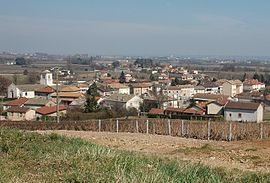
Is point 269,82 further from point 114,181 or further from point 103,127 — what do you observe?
point 114,181

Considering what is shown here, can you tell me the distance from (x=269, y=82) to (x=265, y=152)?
9658 centimetres

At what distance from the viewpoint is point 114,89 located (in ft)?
263

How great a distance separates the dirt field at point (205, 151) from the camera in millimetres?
13101

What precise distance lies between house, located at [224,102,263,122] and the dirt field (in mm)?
28257

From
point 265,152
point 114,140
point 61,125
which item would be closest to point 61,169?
point 265,152

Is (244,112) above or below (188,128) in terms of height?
below

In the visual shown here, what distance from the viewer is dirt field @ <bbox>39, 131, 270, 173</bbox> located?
13101mm

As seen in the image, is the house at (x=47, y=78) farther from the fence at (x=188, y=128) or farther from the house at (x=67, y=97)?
the fence at (x=188, y=128)

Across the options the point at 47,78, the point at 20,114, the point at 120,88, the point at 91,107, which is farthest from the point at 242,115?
the point at 47,78

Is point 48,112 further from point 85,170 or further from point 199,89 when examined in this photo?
point 199,89

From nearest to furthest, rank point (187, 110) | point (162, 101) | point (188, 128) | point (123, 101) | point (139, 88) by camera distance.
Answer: point (188, 128) → point (187, 110) → point (123, 101) → point (162, 101) → point (139, 88)

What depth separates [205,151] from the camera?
15812 millimetres

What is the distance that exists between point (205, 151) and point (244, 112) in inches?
1316

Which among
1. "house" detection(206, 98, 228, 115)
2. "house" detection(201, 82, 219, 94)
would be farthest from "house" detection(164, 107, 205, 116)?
"house" detection(201, 82, 219, 94)
